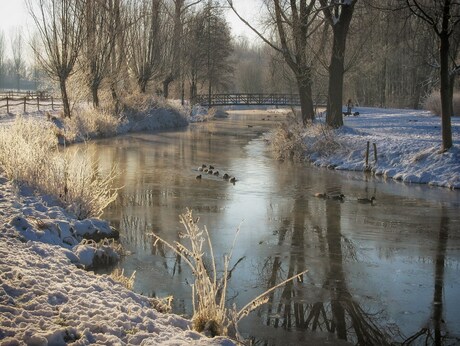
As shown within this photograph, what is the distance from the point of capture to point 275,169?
1942cm

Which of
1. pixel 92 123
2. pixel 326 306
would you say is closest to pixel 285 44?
pixel 92 123

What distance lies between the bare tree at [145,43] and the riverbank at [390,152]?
1651 cm

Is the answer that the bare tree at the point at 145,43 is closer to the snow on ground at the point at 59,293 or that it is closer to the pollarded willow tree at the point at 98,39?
the pollarded willow tree at the point at 98,39

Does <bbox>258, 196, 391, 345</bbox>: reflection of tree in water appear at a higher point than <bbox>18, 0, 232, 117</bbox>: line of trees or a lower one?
lower

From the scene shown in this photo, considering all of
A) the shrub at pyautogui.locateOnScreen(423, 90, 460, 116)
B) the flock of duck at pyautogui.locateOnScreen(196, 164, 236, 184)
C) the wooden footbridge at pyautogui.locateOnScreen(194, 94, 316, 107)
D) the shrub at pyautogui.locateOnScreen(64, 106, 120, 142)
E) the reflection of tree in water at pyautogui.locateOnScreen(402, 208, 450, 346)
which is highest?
the wooden footbridge at pyautogui.locateOnScreen(194, 94, 316, 107)

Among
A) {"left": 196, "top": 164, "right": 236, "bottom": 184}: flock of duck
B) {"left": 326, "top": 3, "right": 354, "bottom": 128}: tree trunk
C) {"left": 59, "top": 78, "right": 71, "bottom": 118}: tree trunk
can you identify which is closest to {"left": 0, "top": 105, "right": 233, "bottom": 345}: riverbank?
{"left": 196, "top": 164, "right": 236, "bottom": 184}: flock of duck

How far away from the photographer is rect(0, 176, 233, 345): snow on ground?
183 inches

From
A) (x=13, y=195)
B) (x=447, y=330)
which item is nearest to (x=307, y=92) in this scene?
(x=13, y=195)

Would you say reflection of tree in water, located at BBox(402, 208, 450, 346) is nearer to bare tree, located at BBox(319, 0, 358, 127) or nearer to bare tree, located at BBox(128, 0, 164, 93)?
bare tree, located at BBox(319, 0, 358, 127)

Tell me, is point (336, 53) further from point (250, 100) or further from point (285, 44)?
point (250, 100)

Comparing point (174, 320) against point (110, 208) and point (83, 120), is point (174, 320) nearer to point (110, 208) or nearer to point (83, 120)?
point (110, 208)

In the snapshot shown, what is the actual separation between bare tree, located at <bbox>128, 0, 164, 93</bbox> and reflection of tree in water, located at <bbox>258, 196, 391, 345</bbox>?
99.4ft

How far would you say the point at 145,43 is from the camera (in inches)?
1500

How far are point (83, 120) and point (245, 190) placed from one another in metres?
18.0
